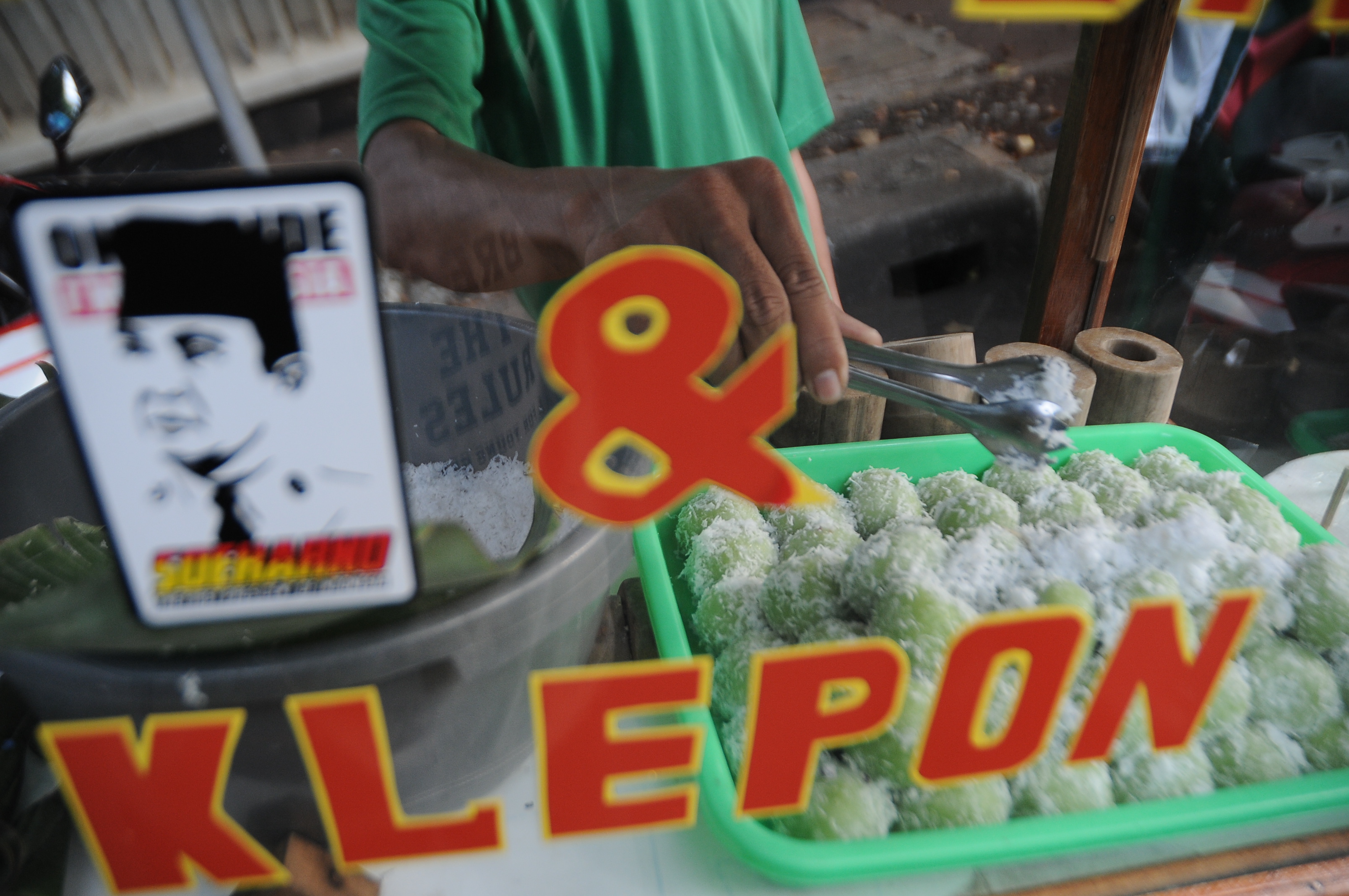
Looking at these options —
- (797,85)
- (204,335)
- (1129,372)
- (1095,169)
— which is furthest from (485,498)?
(1129,372)

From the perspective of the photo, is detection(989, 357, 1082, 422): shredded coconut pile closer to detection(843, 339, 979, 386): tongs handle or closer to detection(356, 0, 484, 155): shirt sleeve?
detection(843, 339, 979, 386): tongs handle

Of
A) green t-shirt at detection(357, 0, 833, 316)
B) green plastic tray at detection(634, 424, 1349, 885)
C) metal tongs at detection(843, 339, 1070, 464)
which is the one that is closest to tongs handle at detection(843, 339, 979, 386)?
metal tongs at detection(843, 339, 1070, 464)

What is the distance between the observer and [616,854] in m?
0.69

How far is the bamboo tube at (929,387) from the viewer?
0.70 metres

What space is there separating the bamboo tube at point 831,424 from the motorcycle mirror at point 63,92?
74 cm

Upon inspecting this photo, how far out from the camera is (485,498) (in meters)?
0.68

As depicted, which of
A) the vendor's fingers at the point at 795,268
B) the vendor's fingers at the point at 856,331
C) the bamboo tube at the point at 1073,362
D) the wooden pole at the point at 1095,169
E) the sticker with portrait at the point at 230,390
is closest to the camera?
the sticker with portrait at the point at 230,390

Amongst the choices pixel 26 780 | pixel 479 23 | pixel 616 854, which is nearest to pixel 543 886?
pixel 616 854

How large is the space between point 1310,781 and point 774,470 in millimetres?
634

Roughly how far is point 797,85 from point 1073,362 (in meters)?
0.63

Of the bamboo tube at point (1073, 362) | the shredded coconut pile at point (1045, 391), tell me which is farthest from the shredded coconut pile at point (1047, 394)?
the bamboo tube at point (1073, 362)

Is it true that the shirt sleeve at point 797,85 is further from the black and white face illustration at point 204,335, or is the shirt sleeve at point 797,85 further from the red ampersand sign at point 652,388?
the black and white face illustration at point 204,335

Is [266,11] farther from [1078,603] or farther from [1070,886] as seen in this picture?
[1070,886]

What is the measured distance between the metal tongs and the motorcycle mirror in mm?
534
